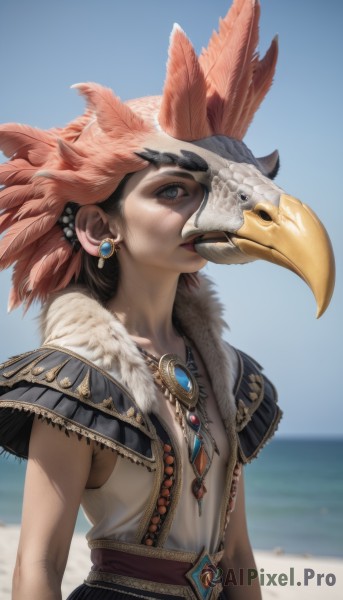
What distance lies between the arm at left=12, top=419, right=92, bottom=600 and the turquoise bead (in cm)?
34

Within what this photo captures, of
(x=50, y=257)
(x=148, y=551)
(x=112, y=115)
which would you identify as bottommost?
(x=148, y=551)

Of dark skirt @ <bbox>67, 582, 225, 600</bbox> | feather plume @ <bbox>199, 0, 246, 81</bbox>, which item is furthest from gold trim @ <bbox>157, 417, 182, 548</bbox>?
feather plume @ <bbox>199, 0, 246, 81</bbox>

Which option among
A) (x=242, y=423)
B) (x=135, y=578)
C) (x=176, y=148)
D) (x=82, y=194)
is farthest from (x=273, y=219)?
(x=135, y=578)

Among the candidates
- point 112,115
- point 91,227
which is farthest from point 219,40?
point 91,227

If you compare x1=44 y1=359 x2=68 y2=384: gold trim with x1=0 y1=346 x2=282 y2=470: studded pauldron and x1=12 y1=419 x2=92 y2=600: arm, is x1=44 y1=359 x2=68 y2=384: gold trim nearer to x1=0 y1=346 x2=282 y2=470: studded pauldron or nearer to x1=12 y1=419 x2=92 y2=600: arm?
x1=0 y1=346 x2=282 y2=470: studded pauldron

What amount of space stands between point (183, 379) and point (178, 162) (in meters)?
0.57

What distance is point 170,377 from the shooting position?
2.21m

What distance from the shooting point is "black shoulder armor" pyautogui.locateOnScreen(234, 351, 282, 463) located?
235 cm

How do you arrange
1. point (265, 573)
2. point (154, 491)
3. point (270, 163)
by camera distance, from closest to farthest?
1. point (154, 491)
2. point (270, 163)
3. point (265, 573)

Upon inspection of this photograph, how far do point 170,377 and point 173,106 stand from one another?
69 cm

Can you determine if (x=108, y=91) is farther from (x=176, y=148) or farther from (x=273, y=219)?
(x=273, y=219)

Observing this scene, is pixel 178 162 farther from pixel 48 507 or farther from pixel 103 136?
pixel 48 507

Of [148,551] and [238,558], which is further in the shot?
[238,558]

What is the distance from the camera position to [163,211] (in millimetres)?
2117
